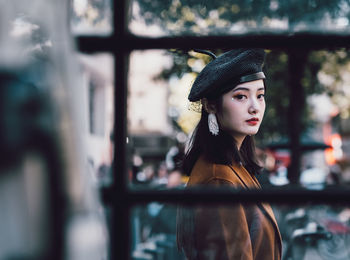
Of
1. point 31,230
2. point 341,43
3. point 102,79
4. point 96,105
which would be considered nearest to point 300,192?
point 341,43

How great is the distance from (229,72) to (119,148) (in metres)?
0.63

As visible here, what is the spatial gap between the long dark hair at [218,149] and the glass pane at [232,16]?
0.31m

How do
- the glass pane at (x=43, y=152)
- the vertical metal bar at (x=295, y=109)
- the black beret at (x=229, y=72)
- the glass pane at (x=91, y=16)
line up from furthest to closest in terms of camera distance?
the vertical metal bar at (x=295, y=109), the black beret at (x=229, y=72), the glass pane at (x=91, y=16), the glass pane at (x=43, y=152)

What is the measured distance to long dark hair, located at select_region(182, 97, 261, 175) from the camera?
160 centimetres

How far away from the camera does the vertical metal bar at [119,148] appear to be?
113 centimetres

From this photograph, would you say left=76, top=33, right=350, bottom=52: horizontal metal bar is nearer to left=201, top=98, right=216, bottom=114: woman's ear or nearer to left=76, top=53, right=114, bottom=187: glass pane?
left=76, top=53, right=114, bottom=187: glass pane

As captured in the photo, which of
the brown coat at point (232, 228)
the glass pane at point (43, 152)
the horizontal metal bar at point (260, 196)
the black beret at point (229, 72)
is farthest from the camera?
the black beret at point (229, 72)

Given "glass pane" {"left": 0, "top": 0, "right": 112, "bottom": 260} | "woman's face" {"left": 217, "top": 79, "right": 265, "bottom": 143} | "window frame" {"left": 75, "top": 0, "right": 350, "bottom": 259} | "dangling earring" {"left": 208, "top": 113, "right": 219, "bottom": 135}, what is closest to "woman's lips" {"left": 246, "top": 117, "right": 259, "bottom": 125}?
"woman's face" {"left": 217, "top": 79, "right": 265, "bottom": 143}

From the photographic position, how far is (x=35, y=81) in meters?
0.66

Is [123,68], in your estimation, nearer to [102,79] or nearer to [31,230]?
[102,79]

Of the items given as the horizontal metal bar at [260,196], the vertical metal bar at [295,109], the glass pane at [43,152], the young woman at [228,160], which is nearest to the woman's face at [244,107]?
the young woman at [228,160]

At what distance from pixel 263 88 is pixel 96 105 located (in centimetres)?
99

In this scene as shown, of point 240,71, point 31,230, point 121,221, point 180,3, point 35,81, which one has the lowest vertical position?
point 121,221

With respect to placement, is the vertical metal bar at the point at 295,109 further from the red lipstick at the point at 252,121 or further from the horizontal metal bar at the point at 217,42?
the horizontal metal bar at the point at 217,42
